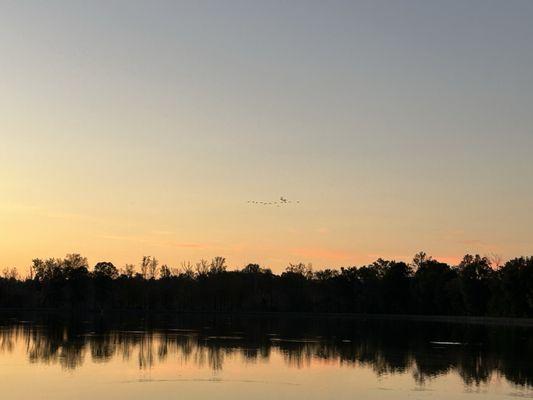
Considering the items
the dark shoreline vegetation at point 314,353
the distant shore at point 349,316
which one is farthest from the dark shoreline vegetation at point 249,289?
the dark shoreline vegetation at point 314,353

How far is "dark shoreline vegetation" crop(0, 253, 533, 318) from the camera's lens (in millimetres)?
131000

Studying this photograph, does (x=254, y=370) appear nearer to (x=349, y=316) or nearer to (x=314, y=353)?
(x=314, y=353)

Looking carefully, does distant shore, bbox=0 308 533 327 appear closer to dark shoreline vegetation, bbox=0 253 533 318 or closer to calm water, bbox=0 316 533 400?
dark shoreline vegetation, bbox=0 253 533 318

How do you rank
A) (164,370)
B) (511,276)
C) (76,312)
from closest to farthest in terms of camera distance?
(164,370)
(511,276)
(76,312)

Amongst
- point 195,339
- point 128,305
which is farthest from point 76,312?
point 195,339

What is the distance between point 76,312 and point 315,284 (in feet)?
167

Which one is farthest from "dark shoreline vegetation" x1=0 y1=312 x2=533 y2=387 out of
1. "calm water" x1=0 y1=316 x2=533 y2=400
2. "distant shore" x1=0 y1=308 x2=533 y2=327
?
"distant shore" x1=0 y1=308 x2=533 y2=327

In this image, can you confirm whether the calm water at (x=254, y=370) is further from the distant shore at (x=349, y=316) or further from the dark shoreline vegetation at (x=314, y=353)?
the distant shore at (x=349, y=316)

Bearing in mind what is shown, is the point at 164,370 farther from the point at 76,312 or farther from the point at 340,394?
the point at 76,312

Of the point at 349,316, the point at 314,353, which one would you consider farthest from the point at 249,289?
the point at 314,353

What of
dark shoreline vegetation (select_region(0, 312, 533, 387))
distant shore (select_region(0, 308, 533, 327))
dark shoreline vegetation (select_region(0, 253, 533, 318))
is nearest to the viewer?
dark shoreline vegetation (select_region(0, 312, 533, 387))

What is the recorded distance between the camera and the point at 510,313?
352ft

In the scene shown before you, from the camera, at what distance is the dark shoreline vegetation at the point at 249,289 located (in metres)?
131

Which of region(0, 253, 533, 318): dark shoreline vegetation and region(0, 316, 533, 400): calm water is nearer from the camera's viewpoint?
region(0, 316, 533, 400): calm water
